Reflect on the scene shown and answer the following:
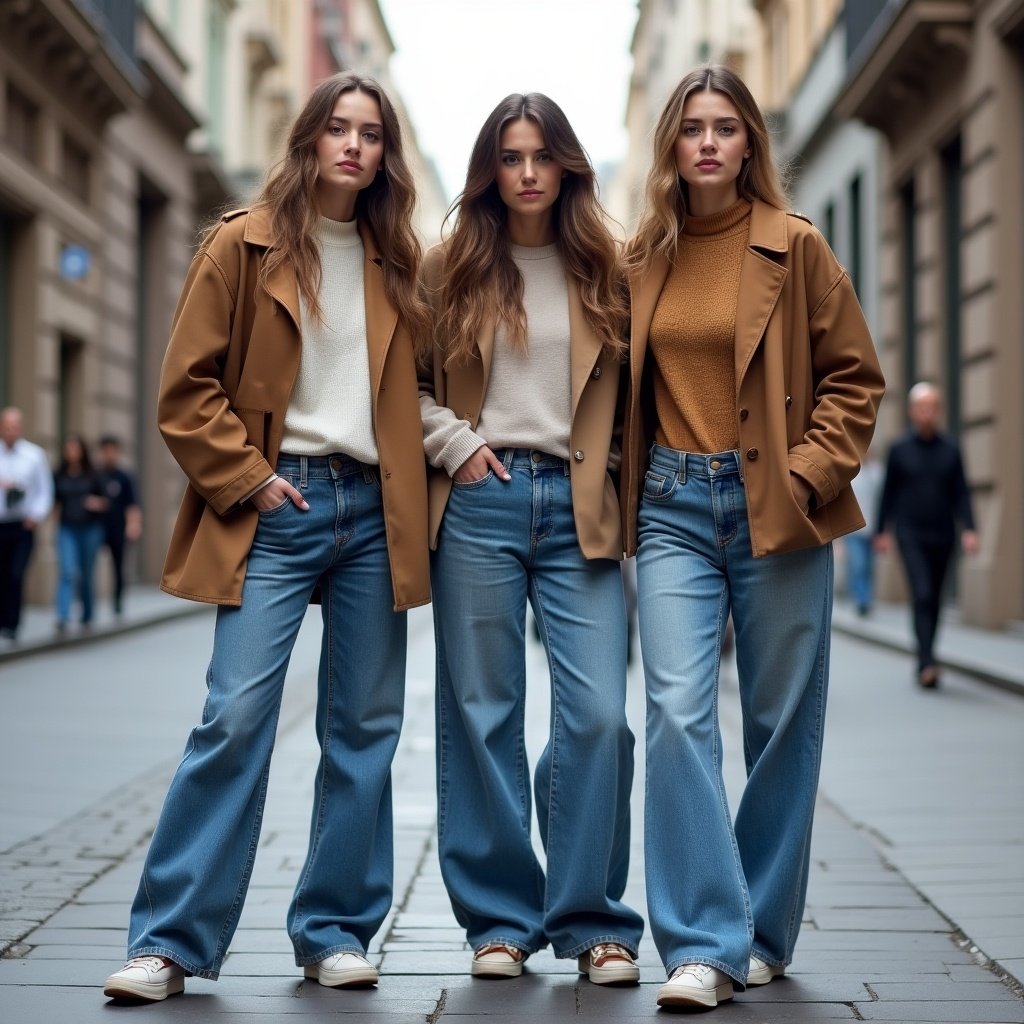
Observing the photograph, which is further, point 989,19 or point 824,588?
point 989,19

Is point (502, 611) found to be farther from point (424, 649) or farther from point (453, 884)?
point (424, 649)

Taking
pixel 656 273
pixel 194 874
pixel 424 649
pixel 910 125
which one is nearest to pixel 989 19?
pixel 910 125

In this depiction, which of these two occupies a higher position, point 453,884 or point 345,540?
point 345,540

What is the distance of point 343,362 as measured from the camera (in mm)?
3836

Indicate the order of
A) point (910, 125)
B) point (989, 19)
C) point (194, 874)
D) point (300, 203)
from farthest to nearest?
1. point (910, 125)
2. point (989, 19)
3. point (300, 203)
4. point (194, 874)

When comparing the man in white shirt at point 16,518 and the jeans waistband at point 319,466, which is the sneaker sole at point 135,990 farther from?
the man in white shirt at point 16,518

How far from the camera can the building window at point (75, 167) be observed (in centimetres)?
2031

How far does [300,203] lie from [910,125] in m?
16.3

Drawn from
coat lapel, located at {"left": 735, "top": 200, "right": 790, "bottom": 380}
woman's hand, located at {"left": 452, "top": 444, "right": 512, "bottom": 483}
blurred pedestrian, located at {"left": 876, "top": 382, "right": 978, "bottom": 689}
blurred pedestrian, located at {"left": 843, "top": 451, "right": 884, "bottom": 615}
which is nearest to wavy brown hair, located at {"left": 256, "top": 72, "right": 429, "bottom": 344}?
woman's hand, located at {"left": 452, "top": 444, "right": 512, "bottom": 483}

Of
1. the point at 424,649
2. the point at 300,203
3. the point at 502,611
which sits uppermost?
the point at 300,203

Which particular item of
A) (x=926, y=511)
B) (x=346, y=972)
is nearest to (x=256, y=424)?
(x=346, y=972)

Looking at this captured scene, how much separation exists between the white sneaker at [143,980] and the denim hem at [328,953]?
0.31 metres

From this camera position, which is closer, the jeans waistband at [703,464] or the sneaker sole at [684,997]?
the sneaker sole at [684,997]

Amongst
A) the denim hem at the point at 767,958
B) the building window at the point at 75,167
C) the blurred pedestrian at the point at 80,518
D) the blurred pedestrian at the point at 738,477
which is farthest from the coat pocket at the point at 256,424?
the building window at the point at 75,167
